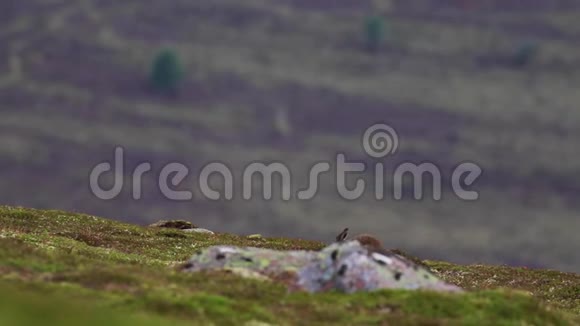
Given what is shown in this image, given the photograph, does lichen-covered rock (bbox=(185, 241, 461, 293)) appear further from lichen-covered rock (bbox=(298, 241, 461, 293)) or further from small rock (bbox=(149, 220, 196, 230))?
small rock (bbox=(149, 220, 196, 230))

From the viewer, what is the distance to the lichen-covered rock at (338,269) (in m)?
38.2

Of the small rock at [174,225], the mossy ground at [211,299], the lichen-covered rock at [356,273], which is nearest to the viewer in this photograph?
the mossy ground at [211,299]

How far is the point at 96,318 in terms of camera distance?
26703mm

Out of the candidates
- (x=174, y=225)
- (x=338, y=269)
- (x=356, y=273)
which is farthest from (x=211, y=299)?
(x=174, y=225)

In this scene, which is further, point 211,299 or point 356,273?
point 356,273

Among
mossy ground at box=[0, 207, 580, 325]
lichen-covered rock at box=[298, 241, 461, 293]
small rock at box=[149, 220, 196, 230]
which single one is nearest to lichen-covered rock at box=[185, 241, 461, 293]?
lichen-covered rock at box=[298, 241, 461, 293]

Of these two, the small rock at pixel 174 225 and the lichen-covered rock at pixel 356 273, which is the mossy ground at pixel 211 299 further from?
the small rock at pixel 174 225

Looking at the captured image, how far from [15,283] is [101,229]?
27031mm

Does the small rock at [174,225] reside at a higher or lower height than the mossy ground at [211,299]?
lower

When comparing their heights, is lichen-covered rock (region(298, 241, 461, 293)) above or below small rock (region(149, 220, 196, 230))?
above

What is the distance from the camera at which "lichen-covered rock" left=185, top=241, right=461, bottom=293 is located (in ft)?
125

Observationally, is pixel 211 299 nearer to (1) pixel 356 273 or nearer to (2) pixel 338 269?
(2) pixel 338 269

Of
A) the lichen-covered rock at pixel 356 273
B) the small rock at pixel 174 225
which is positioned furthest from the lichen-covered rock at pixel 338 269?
the small rock at pixel 174 225

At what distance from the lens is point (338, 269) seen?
3838 centimetres
